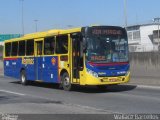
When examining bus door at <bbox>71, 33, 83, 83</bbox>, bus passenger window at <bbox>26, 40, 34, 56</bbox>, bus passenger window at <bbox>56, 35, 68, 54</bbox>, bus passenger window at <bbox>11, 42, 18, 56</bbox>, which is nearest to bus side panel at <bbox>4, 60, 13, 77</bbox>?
bus passenger window at <bbox>11, 42, 18, 56</bbox>

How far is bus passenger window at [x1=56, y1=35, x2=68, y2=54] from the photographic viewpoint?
22844 millimetres

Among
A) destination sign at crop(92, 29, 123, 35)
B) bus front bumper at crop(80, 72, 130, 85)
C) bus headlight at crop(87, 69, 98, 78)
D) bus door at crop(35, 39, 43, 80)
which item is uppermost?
destination sign at crop(92, 29, 123, 35)

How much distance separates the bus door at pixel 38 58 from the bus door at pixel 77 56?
410 cm

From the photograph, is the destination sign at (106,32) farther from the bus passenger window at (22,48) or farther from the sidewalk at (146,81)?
the bus passenger window at (22,48)

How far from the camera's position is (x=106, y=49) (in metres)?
21.3

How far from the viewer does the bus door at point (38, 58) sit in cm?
2595

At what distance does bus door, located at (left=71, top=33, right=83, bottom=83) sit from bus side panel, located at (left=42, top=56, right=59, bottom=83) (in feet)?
6.68

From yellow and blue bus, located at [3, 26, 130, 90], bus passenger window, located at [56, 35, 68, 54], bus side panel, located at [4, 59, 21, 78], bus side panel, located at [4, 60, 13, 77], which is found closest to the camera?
yellow and blue bus, located at [3, 26, 130, 90]

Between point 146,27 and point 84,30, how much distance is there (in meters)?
73.3

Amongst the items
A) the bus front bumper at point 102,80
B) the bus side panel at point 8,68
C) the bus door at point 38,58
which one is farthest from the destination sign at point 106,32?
the bus side panel at point 8,68

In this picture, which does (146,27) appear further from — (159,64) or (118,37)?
(118,37)

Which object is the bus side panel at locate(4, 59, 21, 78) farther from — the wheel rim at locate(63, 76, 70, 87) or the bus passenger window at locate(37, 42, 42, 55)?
the wheel rim at locate(63, 76, 70, 87)

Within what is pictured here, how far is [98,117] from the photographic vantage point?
502 inches

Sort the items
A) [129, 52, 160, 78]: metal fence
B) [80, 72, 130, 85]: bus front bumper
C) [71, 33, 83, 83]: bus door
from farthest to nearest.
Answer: [129, 52, 160, 78]: metal fence → [71, 33, 83, 83]: bus door → [80, 72, 130, 85]: bus front bumper
